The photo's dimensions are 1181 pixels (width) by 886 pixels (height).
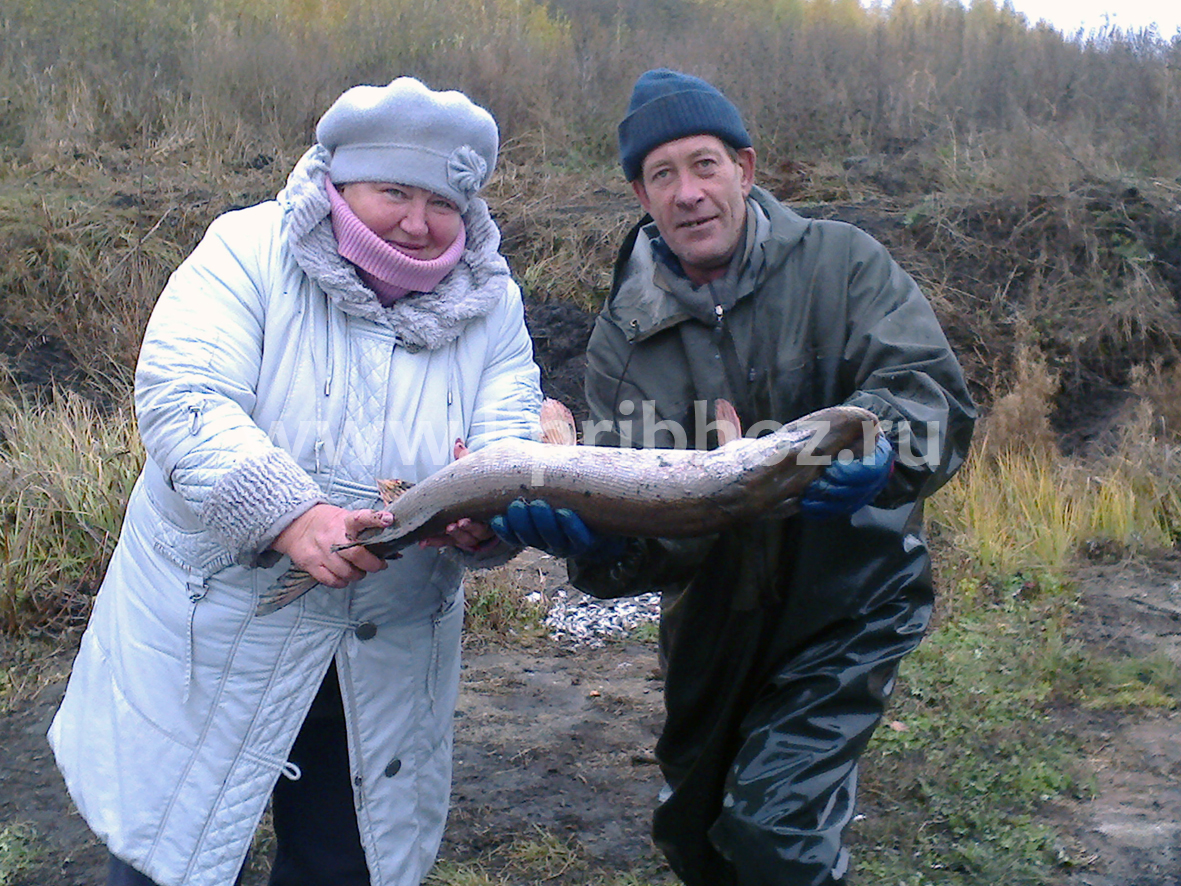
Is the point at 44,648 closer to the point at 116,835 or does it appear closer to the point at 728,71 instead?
the point at 116,835

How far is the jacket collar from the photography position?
Answer: 3.23 metres

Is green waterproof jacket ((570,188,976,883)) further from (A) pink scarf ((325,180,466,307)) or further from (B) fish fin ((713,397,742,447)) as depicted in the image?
(A) pink scarf ((325,180,466,307))

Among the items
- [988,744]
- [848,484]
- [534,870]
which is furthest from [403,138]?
[988,744]

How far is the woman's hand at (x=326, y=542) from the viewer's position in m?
2.64

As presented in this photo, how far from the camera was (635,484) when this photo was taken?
9.25ft

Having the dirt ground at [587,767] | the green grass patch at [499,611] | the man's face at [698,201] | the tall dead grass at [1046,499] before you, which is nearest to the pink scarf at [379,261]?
the man's face at [698,201]

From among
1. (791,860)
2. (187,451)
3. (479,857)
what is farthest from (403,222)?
(479,857)

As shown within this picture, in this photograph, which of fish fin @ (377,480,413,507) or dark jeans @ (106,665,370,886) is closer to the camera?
fish fin @ (377,480,413,507)

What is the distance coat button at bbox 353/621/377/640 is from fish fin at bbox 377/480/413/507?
13.2 inches

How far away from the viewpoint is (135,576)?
2.87 metres

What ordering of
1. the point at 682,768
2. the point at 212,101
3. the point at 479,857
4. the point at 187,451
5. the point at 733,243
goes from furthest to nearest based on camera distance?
the point at 212,101
the point at 479,857
the point at 682,768
the point at 733,243
the point at 187,451

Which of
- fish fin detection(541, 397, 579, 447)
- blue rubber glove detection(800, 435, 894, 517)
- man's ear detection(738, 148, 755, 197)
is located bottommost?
fish fin detection(541, 397, 579, 447)

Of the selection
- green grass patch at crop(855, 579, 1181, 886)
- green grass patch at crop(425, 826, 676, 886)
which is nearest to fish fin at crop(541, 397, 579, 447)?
green grass patch at crop(425, 826, 676, 886)

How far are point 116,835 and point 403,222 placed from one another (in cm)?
177
